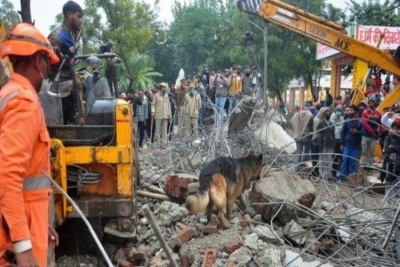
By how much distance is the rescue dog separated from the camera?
237 inches

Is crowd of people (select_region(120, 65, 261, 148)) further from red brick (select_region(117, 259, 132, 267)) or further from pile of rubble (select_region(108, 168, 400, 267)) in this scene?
red brick (select_region(117, 259, 132, 267))

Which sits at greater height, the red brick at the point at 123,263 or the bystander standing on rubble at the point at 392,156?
the bystander standing on rubble at the point at 392,156

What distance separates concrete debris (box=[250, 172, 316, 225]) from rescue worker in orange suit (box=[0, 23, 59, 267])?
4.00m

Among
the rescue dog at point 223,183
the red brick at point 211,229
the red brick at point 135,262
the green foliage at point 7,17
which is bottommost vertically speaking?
the red brick at point 135,262

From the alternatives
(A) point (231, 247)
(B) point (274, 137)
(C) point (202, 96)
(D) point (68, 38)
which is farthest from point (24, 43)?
(C) point (202, 96)

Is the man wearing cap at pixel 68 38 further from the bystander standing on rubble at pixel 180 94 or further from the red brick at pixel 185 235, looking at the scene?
the bystander standing on rubble at pixel 180 94

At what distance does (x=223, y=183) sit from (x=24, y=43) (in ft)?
13.0

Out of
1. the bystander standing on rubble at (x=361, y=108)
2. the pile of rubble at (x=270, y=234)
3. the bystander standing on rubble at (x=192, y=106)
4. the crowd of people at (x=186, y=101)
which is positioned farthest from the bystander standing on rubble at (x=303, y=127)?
the pile of rubble at (x=270, y=234)

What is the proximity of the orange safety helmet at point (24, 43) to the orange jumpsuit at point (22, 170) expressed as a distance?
128 mm

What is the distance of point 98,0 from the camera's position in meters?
24.3

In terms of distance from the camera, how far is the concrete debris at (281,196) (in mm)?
6641

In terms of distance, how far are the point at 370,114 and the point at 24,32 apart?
9.44 metres

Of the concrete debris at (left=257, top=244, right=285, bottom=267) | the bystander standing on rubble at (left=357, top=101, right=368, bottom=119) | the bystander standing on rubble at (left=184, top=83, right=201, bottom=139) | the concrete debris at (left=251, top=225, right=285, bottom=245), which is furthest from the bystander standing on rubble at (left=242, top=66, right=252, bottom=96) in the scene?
the concrete debris at (left=257, top=244, right=285, bottom=267)

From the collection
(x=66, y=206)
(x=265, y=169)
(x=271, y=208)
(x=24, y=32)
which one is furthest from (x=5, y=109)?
(x=265, y=169)
